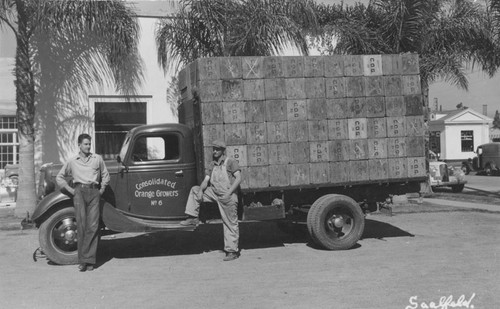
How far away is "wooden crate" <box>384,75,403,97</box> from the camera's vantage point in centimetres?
884

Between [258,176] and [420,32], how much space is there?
8.47m

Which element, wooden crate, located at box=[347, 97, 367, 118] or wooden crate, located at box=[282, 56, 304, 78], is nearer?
wooden crate, located at box=[282, 56, 304, 78]

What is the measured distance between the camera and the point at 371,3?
1533 centimetres

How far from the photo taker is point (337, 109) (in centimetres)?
862

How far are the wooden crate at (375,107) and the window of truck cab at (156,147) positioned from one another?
10.0 ft

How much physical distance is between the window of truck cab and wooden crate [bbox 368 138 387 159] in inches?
120

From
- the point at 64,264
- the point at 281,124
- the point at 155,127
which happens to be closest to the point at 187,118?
the point at 155,127

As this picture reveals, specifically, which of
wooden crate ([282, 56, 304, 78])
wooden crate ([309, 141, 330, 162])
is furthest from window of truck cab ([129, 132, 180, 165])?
wooden crate ([309, 141, 330, 162])

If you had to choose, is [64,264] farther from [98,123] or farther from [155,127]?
[98,123]

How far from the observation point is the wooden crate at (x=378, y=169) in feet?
28.7

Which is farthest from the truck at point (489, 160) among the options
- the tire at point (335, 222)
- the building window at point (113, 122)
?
the tire at point (335, 222)

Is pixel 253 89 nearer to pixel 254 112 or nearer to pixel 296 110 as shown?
pixel 254 112

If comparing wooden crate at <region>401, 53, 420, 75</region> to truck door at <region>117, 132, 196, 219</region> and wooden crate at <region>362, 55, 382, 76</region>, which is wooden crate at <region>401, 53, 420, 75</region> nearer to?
wooden crate at <region>362, 55, 382, 76</region>
